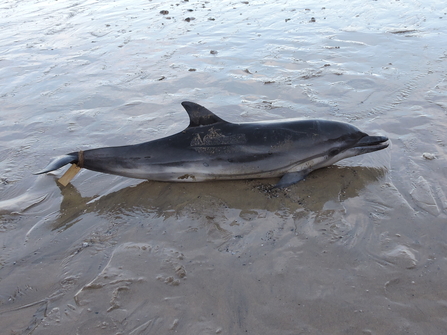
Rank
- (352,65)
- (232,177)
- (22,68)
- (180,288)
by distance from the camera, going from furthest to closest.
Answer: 1. (22,68)
2. (352,65)
3. (232,177)
4. (180,288)

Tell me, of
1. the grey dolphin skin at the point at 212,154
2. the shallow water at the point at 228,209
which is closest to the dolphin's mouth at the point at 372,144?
the shallow water at the point at 228,209

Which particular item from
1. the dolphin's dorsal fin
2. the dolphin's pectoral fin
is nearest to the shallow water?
the dolphin's pectoral fin

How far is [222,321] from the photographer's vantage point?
3.26m

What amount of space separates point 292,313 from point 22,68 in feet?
29.4

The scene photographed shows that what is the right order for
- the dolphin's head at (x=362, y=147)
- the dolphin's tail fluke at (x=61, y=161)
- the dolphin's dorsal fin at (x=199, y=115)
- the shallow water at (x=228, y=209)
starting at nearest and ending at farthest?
the shallow water at (x=228, y=209), the dolphin's tail fluke at (x=61, y=161), the dolphin's dorsal fin at (x=199, y=115), the dolphin's head at (x=362, y=147)

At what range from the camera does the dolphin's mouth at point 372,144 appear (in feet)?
18.1

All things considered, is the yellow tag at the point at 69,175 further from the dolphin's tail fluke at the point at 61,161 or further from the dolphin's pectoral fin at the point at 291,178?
the dolphin's pectoral fin at the point at 291,178

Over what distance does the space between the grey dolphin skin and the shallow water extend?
8.0 inches

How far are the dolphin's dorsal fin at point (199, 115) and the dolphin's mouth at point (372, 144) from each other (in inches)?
79.8

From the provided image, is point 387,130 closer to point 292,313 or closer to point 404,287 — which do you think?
point 404,287

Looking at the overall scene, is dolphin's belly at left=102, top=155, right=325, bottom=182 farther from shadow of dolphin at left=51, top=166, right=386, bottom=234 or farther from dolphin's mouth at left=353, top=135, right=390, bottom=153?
dolphin's mouth at left=353, top=135, right=390, bottom=153

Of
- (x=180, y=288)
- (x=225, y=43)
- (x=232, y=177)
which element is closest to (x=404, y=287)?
(x=180, y=288)

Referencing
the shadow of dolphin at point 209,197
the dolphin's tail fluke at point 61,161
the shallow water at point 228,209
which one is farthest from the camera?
the dolphin's tail fluke at point 61,161

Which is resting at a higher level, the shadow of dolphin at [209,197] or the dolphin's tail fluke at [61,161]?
the dolphin's tail fluke at [61,161]
